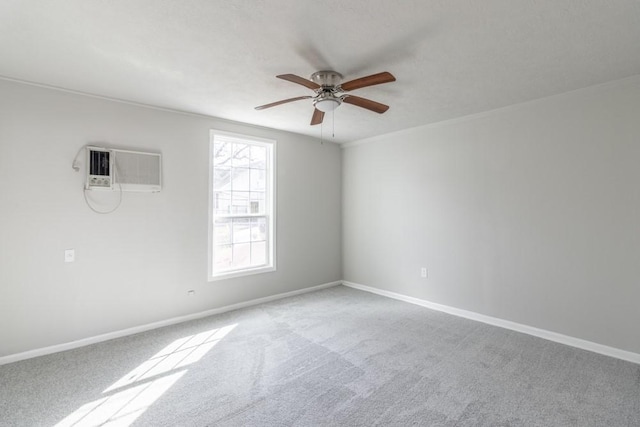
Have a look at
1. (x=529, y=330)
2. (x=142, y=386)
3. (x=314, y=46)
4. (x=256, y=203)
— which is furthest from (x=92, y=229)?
(x=529, y=330)

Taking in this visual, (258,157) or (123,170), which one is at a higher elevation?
(258,157)

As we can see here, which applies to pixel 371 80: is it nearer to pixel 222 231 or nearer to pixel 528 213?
pixel 528 213

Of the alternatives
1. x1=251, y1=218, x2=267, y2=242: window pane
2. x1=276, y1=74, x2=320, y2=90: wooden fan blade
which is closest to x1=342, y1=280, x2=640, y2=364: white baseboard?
x1=251, y1=218, x2=267, y2=242: window pane

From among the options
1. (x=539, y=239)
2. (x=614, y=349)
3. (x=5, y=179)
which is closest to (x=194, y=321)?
(x=5, y=179)

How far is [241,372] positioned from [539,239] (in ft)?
10.8

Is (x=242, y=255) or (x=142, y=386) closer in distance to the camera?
(x=142, y=386)

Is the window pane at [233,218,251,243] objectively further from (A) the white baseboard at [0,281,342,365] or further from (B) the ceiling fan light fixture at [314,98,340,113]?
(B) the ceiling fan light fixture at [314,98,340,113]

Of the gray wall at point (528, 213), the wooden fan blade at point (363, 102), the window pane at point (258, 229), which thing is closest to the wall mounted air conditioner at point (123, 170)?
the window pane at point (258, 229)

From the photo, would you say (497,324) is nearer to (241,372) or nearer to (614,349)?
(614,349)

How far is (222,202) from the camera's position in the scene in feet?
13.6

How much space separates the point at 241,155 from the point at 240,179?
0.34 meters

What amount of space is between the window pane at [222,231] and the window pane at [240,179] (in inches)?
19.1

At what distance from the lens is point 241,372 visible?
254 cm

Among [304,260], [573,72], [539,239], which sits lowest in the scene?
[304,260]
